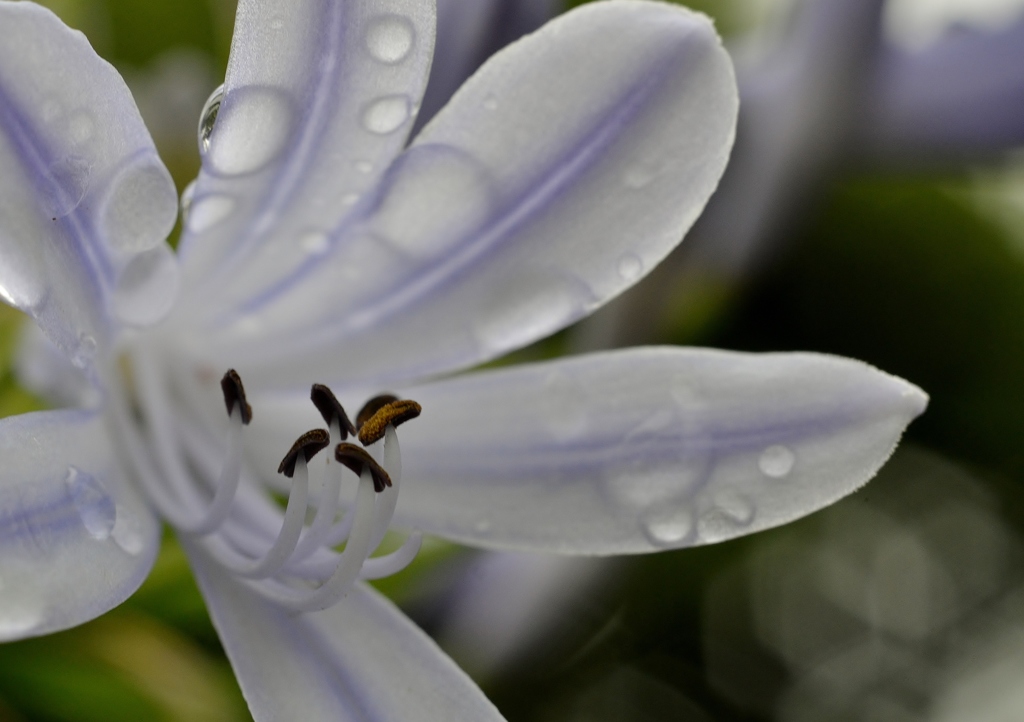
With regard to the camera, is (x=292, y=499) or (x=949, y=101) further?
(x=949, y=101)

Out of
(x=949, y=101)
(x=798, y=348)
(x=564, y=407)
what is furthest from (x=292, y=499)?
(x=798, y=348)

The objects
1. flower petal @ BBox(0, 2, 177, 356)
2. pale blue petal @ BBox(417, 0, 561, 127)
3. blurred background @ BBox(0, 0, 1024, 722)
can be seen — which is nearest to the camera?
flower petal @ BBox(0, 2, 177, 356)

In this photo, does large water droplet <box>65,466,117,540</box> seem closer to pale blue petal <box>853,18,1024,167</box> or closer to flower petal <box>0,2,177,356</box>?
flower petal <box>0,2,177,356</box>

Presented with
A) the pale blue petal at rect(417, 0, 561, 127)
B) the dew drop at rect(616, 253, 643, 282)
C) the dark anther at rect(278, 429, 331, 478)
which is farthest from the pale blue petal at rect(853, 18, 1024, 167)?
the dark anther at rect(278, 429, 331, 478)

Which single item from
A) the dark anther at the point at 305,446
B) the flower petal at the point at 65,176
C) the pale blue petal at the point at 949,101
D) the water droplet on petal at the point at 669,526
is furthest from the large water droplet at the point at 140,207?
the pale blue petal at the point at 949,101

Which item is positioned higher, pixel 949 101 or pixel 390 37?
pixel 390 37

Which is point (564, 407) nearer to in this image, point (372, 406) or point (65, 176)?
point (372, 406)

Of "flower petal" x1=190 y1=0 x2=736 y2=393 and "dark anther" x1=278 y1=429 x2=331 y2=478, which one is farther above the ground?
"flower petal" x1=190 y1=0 x2=736 y2=393
